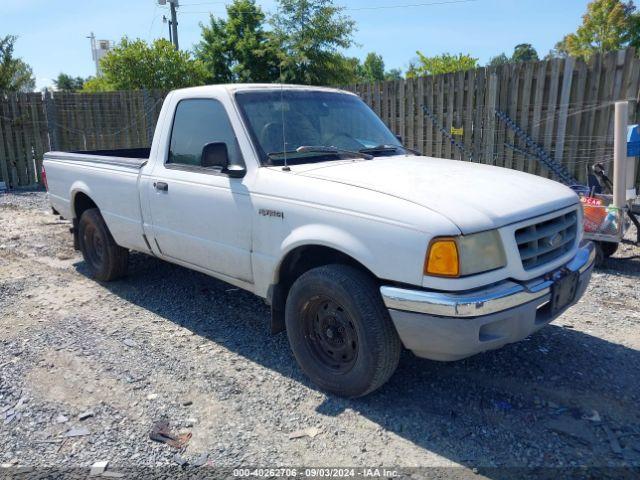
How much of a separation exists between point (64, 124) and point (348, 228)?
13.4 metres

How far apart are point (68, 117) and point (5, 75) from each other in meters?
4.77

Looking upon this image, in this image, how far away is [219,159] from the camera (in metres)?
3.87

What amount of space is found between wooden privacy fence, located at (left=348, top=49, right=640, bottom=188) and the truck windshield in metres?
4.76

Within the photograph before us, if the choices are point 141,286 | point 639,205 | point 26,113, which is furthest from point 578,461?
point 26,113

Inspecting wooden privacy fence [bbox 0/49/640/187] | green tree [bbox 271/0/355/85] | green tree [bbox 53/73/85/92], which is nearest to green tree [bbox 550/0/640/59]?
green tree [bbox 271/0/355/85]

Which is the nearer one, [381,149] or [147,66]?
[381,149]

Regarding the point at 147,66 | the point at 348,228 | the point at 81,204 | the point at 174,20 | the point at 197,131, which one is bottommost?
the point at 81,204

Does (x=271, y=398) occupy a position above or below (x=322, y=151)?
below

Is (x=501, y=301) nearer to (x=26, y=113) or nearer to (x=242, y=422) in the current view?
(x=242, y=422)

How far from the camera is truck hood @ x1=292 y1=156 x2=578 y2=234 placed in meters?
3.00

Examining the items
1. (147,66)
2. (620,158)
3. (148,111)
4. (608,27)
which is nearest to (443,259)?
(620,158)

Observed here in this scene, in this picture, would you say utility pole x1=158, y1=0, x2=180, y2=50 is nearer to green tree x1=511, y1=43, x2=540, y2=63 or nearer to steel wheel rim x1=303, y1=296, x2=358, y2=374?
steel wheel rim x1=303, y1=296, x2=358, y2=374

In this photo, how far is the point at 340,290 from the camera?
323 centimetres

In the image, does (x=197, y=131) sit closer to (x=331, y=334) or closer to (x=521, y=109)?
(x=331, y=334)
